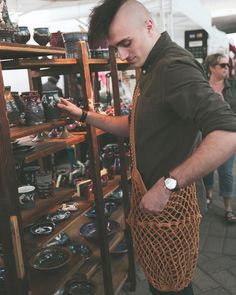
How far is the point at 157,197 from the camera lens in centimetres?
135

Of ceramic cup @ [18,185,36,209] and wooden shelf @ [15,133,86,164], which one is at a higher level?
wooden shelf @ [15,133,86,164]

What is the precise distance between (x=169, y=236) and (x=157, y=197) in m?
0.30

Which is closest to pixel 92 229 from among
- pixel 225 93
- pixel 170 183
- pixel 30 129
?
pixel 30 129

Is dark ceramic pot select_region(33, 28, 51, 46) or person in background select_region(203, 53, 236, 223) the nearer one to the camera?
dark ceramic pot select_region(33, 28, 51, 46)

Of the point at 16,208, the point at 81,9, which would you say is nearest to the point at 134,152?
the point at 16,208

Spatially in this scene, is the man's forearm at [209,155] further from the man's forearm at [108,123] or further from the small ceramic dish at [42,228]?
the small ceramic dish at [42,228]

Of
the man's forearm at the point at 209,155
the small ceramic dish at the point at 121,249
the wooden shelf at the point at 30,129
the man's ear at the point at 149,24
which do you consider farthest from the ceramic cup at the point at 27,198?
the small ceramic dish at the point at 121,249

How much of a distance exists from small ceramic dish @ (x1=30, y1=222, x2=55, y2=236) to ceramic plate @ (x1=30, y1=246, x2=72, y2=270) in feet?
0.66

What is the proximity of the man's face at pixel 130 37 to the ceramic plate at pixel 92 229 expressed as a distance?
1375 mm

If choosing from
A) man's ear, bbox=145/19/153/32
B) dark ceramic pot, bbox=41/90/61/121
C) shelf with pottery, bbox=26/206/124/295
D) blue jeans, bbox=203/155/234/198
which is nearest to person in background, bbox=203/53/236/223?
blue jeans, bbox=203/155/234/198

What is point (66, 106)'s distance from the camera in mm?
1999

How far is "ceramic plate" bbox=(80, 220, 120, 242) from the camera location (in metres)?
2.49

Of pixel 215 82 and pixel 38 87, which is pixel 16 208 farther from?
pixel 215 82

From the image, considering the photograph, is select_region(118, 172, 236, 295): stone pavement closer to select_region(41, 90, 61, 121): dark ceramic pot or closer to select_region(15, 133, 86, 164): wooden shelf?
select_region(15, 133, 86, 164): wooden shelf
